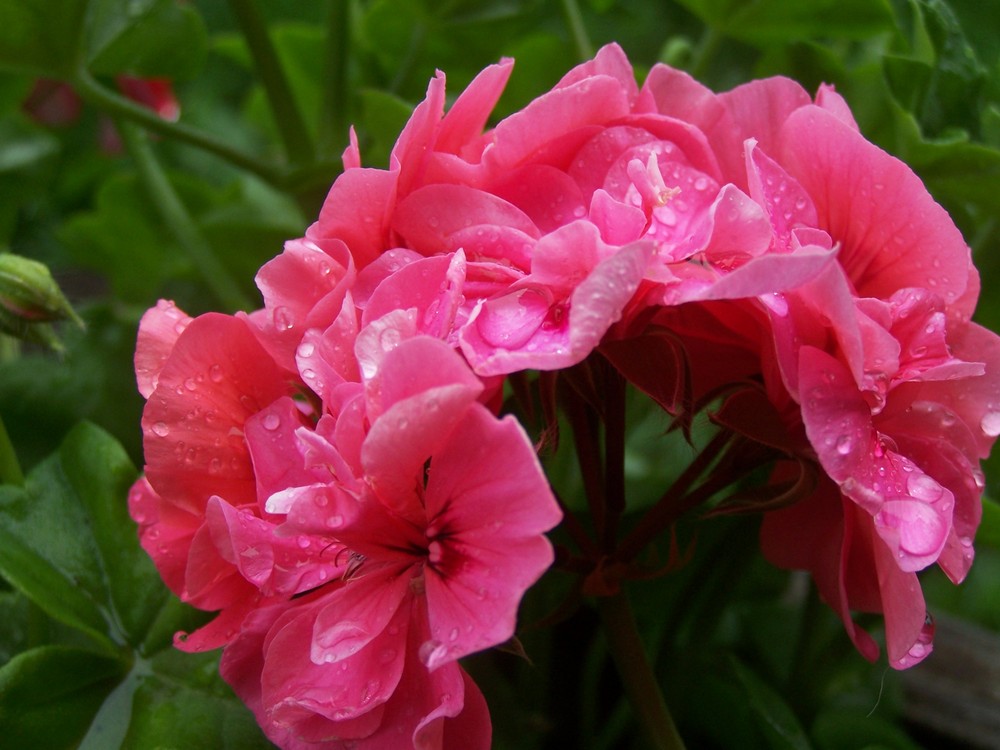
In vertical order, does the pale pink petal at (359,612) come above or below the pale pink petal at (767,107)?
below

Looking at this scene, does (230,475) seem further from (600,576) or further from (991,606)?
(991,606)

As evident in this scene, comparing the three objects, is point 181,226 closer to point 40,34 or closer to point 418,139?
point 40,34

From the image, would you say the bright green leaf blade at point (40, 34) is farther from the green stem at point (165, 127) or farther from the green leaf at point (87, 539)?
the green leaf at point (87, 539)

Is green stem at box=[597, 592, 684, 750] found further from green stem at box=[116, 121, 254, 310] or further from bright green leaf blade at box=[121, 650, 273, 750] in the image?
green stem at box=[116, 121, 254, 310]

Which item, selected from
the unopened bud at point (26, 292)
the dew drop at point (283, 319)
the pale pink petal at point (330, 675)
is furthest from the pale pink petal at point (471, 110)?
the unopened bud at point (26, 292)

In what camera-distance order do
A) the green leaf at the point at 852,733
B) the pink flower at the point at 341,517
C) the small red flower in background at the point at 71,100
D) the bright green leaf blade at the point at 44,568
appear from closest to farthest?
the pink flower at the point at 341,517 → the bright green leaf blade at the point at 44,568 → the green leaf at the point at 852,733 → the small red flower in background at the point at 71,100

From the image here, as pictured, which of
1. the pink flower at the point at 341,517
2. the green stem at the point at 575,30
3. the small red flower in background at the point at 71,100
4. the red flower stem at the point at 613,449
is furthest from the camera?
the small red flower in background at the point at 71,100

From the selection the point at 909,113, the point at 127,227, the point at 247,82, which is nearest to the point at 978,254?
the point at 909,113

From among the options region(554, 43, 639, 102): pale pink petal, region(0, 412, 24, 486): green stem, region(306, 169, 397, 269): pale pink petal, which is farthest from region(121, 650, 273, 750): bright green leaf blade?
region(554, 43, 639, 102): pale pink petal
